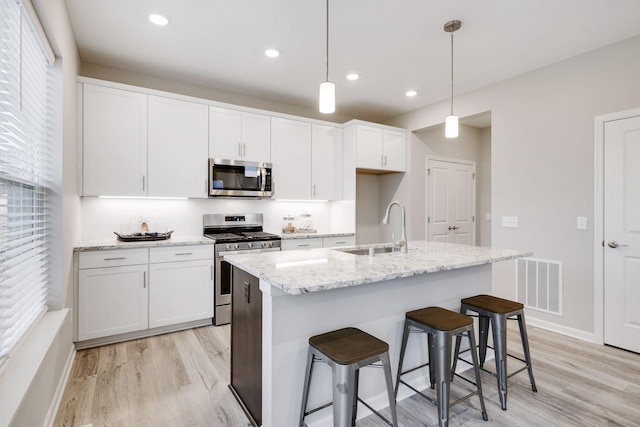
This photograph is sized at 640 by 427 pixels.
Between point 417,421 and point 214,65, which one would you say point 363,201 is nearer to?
point 214,65

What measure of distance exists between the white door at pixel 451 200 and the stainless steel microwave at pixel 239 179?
2609mm

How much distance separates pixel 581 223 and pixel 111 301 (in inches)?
177

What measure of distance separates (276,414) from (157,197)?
8.65ft

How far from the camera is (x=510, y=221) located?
3.71 metres

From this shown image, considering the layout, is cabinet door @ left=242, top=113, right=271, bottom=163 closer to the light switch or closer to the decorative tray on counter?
the decorative tray on counter

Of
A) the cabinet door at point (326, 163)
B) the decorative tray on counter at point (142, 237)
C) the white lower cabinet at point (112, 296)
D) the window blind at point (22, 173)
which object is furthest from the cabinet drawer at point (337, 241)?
the window blind at point (22, 173)

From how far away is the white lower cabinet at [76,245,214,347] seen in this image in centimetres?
284

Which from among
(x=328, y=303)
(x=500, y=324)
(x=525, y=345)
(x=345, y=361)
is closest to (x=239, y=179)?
(x=328, y=303)

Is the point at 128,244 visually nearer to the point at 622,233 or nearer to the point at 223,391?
the point at 223,391

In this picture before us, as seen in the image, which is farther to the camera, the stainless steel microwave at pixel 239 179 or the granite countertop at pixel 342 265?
the stainless steel microwave at pixel 239 179

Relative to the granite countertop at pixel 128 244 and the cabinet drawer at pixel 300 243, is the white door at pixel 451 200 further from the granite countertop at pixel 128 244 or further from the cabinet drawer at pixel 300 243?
the granite countertop at pixel 128 244

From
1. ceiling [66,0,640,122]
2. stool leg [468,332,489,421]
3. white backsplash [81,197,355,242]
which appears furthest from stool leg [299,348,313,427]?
white backsplash [81,197,355,242]

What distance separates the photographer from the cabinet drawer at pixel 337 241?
4.25 m

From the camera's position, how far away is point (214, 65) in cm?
339
